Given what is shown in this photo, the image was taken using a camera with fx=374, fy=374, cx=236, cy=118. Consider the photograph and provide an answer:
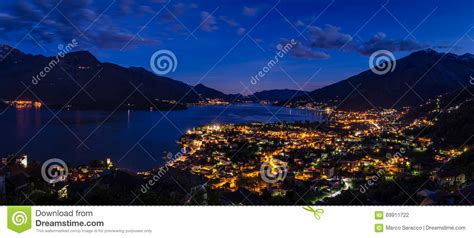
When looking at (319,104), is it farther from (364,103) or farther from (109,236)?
(109,236)

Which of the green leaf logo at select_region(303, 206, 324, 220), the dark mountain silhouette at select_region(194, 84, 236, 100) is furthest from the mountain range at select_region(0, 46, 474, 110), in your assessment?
the green leaf logo at select_region(303, 206, 324, 220)

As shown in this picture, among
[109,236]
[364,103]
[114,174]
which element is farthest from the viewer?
[364,103]

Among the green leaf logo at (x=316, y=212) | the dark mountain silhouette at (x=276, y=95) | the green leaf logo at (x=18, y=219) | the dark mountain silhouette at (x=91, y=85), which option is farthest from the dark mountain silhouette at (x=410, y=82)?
the green leaf logo at (x=18, y=219)

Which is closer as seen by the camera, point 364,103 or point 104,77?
point 364,103

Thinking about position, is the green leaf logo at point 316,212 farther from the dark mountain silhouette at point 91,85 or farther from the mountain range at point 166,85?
the dark mountain silhouette at point 91,85

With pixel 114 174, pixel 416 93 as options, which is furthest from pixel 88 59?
pixel 114 174

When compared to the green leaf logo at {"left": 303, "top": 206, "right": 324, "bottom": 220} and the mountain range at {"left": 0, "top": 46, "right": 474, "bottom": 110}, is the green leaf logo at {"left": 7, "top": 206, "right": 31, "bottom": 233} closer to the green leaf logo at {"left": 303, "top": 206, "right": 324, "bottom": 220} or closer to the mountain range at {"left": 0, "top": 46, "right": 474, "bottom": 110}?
the green leaf logo at {"left": 303, "top": 206, "right": 324, "bottom": 220}
